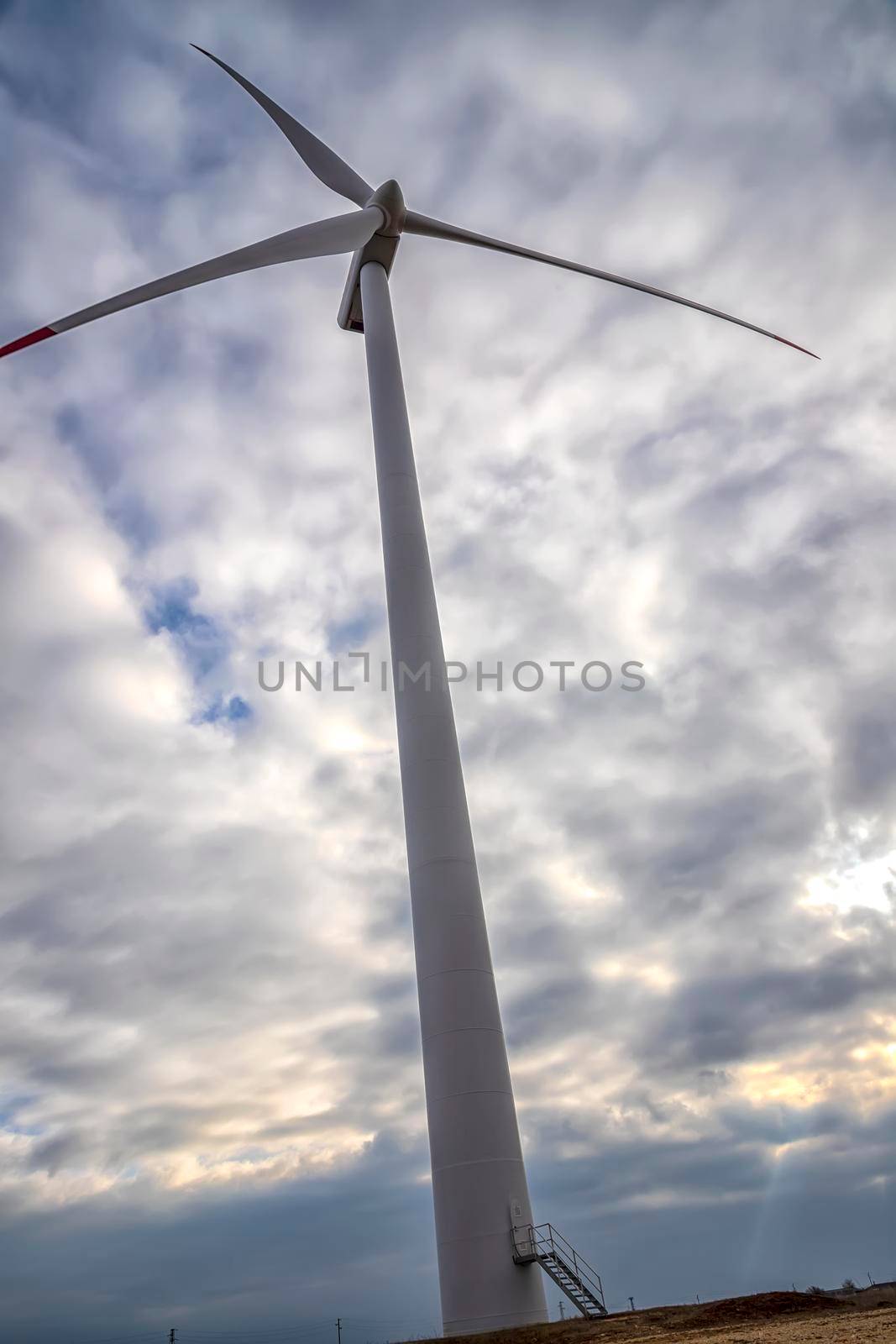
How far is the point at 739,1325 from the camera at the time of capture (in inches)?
920

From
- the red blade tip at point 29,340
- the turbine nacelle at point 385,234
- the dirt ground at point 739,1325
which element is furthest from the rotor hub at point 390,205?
the dirt ground at point 739,1325

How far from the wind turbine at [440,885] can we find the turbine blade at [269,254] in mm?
57

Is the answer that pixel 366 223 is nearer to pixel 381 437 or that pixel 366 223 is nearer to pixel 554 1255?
pixel 381 437

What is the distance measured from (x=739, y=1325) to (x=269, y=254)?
41848 mm

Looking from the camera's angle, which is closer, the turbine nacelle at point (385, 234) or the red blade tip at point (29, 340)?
the red blade tip at point (29, 340)

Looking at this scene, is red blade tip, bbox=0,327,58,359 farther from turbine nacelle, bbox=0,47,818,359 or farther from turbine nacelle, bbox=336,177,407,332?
turbine nacelle, bbox=336,177,407,332

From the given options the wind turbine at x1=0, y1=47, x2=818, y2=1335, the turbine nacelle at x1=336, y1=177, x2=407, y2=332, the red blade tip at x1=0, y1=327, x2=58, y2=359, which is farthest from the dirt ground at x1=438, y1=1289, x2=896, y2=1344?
the turbine nacelle at x1=336, y1=177, x2=407, y2=332

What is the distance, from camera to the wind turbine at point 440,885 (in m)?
25.8

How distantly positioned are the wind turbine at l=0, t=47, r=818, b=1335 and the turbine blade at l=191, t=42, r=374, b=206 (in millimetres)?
4541

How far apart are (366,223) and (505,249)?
8280 mm

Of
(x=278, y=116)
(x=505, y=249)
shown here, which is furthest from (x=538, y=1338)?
(x=278, y=116)

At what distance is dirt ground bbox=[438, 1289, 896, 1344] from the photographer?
747 inches

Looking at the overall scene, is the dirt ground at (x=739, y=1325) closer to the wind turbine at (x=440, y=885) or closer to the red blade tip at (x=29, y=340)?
the wind turbine at (x=440, y=885)

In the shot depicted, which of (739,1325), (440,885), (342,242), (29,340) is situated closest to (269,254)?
(342,242)
